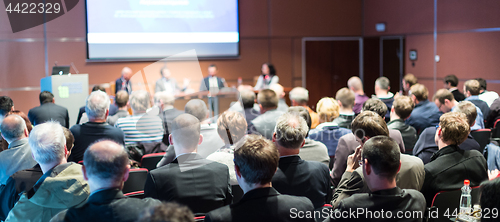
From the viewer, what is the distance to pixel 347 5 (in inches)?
427

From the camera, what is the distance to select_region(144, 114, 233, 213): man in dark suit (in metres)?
2.32

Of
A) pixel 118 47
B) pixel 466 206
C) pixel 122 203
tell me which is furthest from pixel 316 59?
pixel 122 203

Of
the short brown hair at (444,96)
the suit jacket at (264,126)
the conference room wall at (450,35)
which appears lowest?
the suit jacket at (264,126)

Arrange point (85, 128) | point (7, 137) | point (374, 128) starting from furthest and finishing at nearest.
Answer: point (85, 128) → point (7, 137) → point (374, 128)

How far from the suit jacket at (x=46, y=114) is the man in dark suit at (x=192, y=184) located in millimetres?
3675

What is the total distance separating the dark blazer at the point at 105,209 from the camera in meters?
1.75

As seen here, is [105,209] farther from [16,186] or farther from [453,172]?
[453,172]

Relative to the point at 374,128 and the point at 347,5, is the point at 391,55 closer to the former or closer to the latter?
the point at 347,5

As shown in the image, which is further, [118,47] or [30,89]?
[118,47]

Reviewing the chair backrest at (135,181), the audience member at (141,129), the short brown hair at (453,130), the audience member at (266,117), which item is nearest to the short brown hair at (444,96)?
the audience member at (266,117)

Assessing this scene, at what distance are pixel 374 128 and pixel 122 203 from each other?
1687mm

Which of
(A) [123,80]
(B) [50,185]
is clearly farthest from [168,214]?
(A) [123,80]

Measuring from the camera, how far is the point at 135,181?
3.01 m

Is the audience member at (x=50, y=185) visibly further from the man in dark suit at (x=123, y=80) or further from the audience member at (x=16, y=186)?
the man in dark suit at (x=123, y=80)
